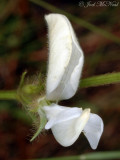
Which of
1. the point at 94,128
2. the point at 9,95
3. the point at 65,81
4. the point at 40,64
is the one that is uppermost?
the point at 65,81

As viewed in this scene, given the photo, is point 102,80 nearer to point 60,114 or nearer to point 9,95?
point 60,114

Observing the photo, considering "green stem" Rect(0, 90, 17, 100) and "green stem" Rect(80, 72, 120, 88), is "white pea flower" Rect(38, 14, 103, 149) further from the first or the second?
"green stem" Rect(0, 90, 17, 100)

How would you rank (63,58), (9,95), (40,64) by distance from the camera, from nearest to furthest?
(63,58)
(9,95)
(40,64)

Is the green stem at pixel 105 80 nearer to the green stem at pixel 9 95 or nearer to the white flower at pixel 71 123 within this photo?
the white flower at pixel 71 123

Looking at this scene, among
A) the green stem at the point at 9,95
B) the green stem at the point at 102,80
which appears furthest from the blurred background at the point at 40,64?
the green stem at the point at 102,80

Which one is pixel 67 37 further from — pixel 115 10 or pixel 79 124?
pixel 115 10

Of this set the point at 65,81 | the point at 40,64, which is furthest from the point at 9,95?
the point at 40,64

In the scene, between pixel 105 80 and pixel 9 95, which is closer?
pixel 105 80

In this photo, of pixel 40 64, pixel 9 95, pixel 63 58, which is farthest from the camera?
pixel 40 64
